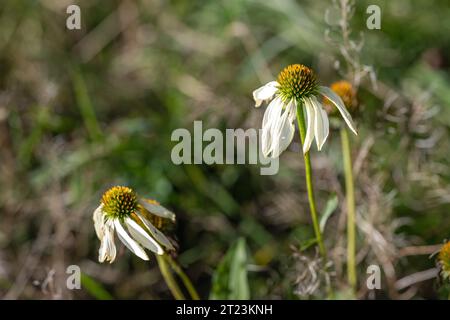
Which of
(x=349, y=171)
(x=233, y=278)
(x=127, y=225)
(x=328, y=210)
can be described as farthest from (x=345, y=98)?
(x=127, y=225)

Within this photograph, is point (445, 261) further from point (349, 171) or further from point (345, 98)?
point (345, 98)

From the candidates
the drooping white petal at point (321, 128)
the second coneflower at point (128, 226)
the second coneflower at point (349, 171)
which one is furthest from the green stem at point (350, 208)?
the second coneflower at point (128, 226)

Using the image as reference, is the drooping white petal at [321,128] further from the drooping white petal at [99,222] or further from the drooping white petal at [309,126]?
the drooping white petal at [99,222]

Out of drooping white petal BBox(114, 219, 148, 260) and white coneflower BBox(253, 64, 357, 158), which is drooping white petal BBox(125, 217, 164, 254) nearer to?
drooping white petal BBox(114, 219, 148, 260)

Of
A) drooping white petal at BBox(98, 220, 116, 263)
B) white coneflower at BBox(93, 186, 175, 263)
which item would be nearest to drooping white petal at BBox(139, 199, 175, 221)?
white coneflower at BBox(93, 186, 175, 263)
